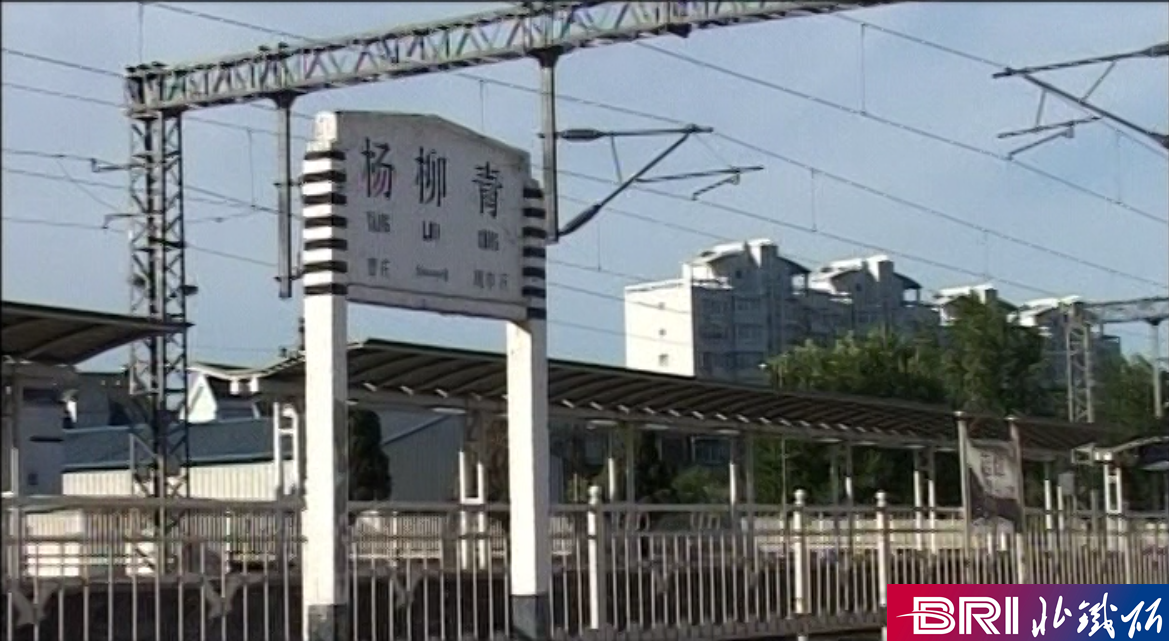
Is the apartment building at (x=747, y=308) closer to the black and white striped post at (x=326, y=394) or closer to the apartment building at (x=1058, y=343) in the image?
the apartment building at (x=1058, y=343)

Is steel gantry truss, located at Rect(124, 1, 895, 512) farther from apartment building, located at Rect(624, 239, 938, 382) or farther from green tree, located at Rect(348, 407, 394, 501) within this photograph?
apartment building, located at Rect(624, 239, 938, 382)

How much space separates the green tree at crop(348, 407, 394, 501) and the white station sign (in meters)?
29.1

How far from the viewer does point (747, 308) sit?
111688 mm

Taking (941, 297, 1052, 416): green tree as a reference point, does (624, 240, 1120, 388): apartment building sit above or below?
above

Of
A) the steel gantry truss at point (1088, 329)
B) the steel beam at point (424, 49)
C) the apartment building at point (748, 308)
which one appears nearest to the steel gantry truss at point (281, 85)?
the steel beam at point (424, 49)

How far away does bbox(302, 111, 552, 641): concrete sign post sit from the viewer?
13672 millimetres

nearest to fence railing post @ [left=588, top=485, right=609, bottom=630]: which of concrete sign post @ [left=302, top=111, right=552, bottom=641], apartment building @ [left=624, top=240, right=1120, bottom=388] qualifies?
concrete sign post @ [left=302, top=111, right=552, bottom=641]

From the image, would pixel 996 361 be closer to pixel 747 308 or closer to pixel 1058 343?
pixel 1058 343

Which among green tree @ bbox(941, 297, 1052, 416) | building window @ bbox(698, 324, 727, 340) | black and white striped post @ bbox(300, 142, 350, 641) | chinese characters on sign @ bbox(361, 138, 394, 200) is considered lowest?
black and white striped post @ bbox(300, 142, 350, 641)

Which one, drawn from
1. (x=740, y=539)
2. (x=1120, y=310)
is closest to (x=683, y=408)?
(x=740, y=539)

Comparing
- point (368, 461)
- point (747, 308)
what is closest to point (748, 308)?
point (747, 308)

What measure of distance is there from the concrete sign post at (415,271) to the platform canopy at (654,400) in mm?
2123

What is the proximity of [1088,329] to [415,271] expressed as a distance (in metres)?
35.3

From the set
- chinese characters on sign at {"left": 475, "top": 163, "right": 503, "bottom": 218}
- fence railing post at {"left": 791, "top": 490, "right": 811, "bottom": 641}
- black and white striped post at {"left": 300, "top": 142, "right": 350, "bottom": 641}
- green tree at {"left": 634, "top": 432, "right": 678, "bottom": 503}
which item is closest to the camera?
black and white striped post at {"left": 300, "top": 142, "right": 350, "bottom": 641}
